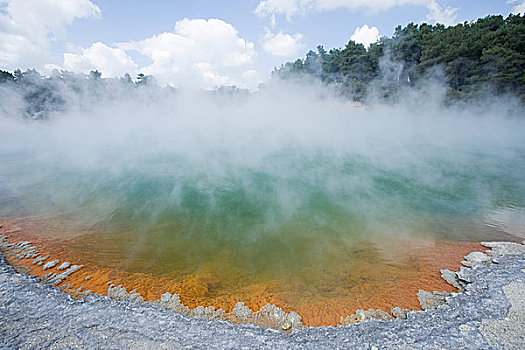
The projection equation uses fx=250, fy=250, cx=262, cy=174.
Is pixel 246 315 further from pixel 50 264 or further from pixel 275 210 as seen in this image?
pixel 50 264

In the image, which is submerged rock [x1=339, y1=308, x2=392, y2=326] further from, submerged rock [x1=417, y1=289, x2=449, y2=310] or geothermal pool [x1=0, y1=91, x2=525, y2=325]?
submerged rock [x1=417, y1=289, x2=449, y2=310]

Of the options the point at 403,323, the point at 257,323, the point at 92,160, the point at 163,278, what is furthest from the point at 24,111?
the point at 403,323

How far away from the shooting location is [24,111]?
1653 centimetres

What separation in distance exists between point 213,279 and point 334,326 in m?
1.58

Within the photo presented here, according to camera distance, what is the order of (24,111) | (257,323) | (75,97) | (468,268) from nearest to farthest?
(257,323) < (468,268) < (24,111) < (75,97)

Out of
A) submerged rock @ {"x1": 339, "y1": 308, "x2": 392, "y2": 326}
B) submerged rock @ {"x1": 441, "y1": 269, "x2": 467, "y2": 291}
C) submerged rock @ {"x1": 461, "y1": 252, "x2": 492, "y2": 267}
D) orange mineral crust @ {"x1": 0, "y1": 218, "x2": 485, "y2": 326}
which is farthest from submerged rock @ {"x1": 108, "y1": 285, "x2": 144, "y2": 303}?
submerged rock @ {"x1": 461, "y1": 252, "x2": 492, "y2": 267}

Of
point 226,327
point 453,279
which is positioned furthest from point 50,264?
point 453,279

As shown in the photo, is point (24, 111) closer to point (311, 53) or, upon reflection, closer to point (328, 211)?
point (328, 211)

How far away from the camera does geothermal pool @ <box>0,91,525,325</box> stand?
10.5 ft

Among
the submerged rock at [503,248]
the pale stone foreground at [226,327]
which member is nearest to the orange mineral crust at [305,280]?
the submerged rock at [503,248]

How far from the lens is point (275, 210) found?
5.10 metres

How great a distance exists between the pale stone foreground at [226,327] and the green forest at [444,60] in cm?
1549

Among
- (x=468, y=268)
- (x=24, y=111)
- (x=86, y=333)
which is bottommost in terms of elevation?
(x=468, y=268)

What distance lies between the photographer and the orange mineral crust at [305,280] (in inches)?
111
